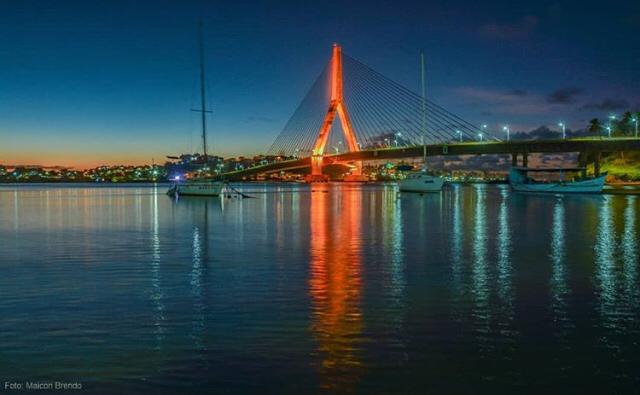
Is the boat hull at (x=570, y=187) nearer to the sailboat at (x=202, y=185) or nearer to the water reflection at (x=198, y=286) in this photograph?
the sailboat at (x=202, y=185)

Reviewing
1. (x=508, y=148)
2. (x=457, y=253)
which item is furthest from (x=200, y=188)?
(x=457, y=253)

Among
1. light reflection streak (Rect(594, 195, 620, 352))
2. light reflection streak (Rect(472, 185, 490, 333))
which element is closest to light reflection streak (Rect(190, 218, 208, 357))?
light reflection streak (Rect(472, 185, 490, 333))

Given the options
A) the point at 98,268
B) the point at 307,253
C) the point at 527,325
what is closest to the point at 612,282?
the point at 527,325

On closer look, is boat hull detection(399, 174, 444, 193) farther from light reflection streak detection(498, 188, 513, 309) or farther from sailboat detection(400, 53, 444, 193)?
light reflection streak detection(498, 188, 513, 309)

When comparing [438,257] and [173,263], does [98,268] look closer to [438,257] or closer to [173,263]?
[173,263]

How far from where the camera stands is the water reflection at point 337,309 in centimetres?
730

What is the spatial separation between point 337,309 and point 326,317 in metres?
0.64

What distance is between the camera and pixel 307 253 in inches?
732

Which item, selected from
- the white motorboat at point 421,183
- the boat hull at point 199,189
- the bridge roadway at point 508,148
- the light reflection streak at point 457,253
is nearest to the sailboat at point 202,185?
the boat hull at point 199,189

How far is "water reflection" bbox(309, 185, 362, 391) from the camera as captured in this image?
7.30 m

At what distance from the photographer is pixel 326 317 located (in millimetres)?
9891

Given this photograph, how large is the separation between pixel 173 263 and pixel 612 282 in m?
10.3

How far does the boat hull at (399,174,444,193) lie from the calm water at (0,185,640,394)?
57.1m

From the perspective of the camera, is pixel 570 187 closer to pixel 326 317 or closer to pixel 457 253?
pixel 457 253
